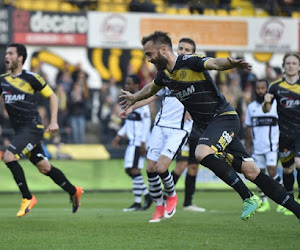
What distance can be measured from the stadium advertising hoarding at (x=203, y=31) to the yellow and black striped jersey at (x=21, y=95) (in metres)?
12.7

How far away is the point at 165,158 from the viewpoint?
10781 mm

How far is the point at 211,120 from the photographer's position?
8867 millimetres

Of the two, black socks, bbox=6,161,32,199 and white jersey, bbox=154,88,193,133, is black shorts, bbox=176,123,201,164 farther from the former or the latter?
black socks, bbox=6,161,32,199

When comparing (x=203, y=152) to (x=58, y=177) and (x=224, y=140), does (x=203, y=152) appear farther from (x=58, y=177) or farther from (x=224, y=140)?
(x=58, y=177)

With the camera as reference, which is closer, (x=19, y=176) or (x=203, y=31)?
(x=19, y=176)

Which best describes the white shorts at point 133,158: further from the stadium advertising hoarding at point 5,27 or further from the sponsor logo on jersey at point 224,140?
the stadium advertising hoarding at point 5,27

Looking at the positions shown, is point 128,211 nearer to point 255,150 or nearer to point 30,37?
point 255,150

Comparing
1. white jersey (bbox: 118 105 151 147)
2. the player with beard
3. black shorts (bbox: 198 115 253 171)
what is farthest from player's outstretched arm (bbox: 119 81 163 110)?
the player with beard

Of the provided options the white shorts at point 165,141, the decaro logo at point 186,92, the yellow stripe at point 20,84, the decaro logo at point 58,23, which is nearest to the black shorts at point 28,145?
the yellow stripe at point 20,84

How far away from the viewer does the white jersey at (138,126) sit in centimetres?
1377

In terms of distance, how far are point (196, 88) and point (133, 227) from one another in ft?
6.93

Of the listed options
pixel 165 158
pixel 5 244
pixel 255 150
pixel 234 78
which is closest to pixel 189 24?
pixel 234 78

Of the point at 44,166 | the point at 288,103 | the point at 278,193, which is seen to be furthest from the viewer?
the point at 288,103

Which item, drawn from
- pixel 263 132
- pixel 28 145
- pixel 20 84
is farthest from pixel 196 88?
pixel 263 132
